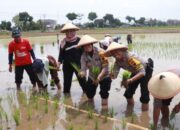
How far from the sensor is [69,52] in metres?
7.02

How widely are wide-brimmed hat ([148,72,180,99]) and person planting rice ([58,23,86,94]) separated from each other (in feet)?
8.13

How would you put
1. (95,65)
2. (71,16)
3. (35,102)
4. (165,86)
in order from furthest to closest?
(71,16) < (35,102) < (95,65) < (165,86)

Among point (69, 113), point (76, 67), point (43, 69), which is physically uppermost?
point (76, 67)

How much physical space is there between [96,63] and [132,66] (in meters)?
0.69

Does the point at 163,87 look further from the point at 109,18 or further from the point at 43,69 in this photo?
the point at 109,18

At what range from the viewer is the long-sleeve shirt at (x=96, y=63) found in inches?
231

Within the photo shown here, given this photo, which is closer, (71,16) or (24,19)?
(24,19)

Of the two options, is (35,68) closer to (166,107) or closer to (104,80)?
(104,80)

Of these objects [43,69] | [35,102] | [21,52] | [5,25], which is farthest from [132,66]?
[5,25]

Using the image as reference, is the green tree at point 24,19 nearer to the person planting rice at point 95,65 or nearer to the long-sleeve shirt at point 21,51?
the long-sleeve shirt at point 21,51

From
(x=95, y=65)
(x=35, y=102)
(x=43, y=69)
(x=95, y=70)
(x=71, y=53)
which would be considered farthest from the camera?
(x=43, y=69)

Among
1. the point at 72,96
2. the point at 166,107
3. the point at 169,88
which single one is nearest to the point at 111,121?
the point at 166,107

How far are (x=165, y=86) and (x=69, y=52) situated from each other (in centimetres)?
298

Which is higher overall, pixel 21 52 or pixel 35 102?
pixel 21 52
